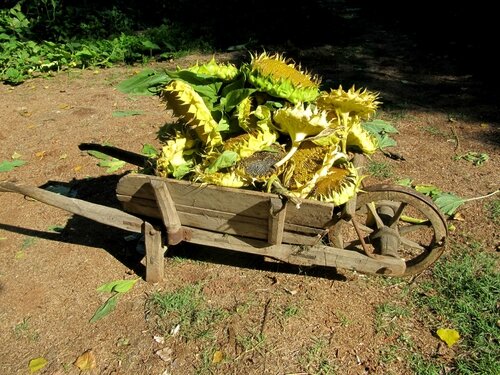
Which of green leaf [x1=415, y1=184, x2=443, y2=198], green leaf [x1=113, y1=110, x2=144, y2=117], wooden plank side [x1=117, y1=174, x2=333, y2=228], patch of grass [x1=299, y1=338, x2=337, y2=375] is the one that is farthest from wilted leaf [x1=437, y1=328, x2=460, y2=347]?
green leaf [x1=113, y1=110, x2=144, y2=117]

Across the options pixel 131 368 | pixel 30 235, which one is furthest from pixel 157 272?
pixel 30 235

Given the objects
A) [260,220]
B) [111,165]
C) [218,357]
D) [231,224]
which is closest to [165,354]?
[218,357]

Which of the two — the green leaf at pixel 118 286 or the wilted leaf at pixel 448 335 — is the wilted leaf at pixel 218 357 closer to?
the green leaf at pixel 118 286

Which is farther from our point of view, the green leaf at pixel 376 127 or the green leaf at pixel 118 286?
the green leaf at pixel 376 127

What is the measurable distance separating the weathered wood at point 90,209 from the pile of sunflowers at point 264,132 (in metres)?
0.41

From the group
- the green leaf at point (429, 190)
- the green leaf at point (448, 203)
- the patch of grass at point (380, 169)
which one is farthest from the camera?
the patch of grass at point (380, 169)

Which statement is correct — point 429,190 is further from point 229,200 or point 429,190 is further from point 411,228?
point 229,200

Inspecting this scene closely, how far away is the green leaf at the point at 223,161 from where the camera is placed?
2.38 metres

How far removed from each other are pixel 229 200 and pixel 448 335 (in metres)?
1.41

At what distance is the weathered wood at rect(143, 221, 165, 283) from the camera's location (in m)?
2.76

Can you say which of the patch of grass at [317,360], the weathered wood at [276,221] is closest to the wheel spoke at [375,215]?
the weathered wood at [276,221]

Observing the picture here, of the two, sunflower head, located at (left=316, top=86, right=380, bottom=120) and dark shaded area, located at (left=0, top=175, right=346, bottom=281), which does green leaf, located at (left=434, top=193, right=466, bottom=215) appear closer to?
dark shaded area, located at (left=0, top=175, right=346, bottom=281)

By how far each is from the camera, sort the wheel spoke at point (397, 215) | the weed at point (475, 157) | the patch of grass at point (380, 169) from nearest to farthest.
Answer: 1. the wheel spoke at point (397, 215)
2. the patch of grass at point (380, 169)
3. the weed at point (475, 157)

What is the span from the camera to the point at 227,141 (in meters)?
2.58
